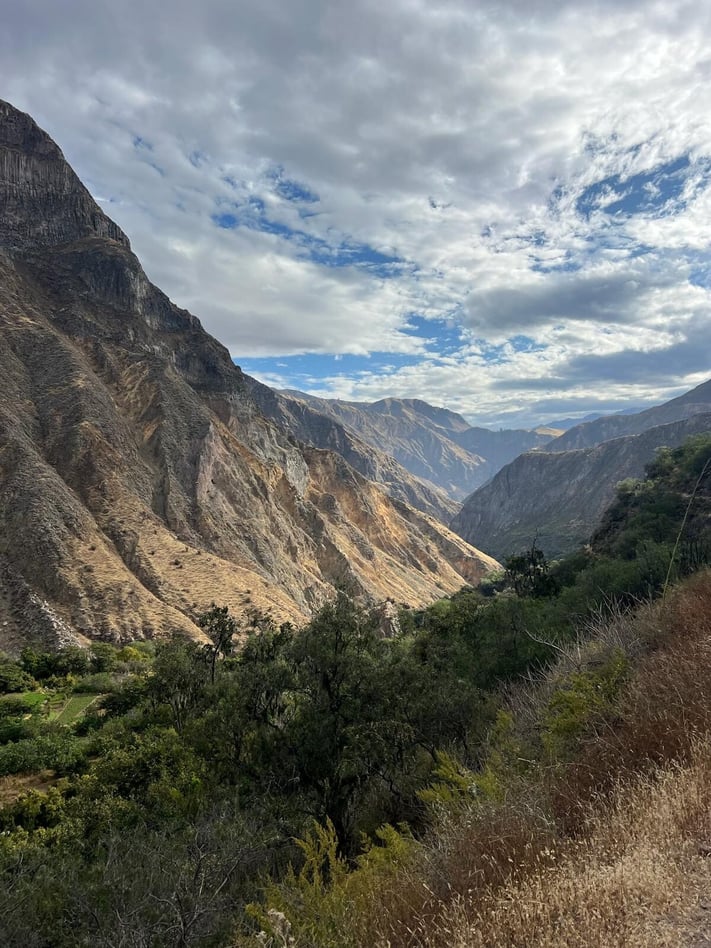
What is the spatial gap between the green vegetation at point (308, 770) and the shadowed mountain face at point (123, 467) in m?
14.1

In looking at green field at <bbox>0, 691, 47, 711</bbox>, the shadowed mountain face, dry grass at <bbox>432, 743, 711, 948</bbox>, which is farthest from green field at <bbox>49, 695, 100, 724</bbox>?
dry grass at <bbox>432, 743, 711, 948</bbox>

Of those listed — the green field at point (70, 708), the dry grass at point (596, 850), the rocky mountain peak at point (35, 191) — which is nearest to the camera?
the dry grass at point (596, 850)

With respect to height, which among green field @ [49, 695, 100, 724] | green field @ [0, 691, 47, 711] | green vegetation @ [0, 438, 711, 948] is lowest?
green field @ [49, 695, 100, 724]

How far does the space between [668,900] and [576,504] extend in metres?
210

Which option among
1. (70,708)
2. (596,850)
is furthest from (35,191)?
(596,850)

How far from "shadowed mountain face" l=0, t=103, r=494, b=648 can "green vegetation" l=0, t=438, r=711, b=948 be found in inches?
557

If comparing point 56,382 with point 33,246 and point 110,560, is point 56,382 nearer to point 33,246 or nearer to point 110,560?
point 110,560

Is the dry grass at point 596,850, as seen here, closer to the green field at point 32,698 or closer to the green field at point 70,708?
the green field at point 70,708

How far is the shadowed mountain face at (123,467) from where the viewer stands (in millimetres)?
46906

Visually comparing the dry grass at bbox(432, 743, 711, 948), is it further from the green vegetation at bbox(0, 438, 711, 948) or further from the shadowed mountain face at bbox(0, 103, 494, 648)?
the shadowed mountain face at bbox(0, 103, 494, 648)

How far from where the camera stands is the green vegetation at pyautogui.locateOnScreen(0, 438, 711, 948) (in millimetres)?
5422

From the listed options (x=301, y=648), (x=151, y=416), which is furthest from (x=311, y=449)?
(x=301, y=648)

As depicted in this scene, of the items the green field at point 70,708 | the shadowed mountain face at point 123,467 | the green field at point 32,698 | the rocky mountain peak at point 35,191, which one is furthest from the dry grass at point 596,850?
the rocky mountain peak at point 35,191

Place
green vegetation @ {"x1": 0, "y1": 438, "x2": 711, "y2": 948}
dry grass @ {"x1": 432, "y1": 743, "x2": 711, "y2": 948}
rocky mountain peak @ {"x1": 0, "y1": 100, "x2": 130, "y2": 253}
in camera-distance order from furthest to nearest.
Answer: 1. rocky mountain peak @ {"x1": 0, "y1": 100, "x2": 130, "y2": 253}
2. green vegetation @ {"x1": 0, "y1": 438, "x2": 711, "y2": 948}
3. dry grass @ {"x1": 432, "y1": 743, "x2": 711, "y2": 948}
